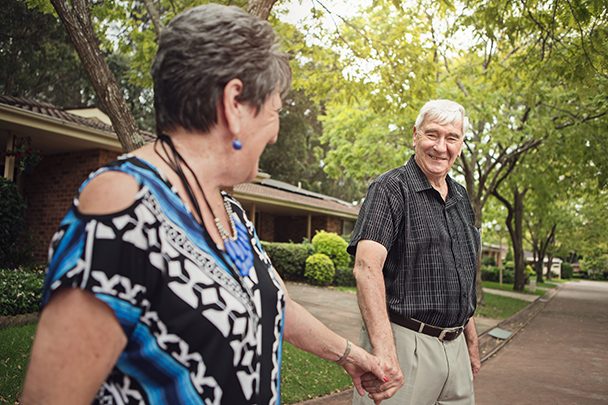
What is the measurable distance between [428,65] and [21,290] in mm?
7316

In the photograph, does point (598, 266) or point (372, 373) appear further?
point (598, 266)

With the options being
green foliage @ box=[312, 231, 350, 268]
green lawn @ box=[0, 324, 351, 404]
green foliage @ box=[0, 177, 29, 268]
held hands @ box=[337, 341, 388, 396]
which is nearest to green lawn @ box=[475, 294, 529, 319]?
green foliage @ box=[312, 231, 350, 268]

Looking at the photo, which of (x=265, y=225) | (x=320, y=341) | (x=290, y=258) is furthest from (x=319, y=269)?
(x=320, y=341)

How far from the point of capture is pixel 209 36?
129 cm

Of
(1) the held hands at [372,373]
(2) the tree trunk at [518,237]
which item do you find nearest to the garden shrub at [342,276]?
(2) the tree trunk at [518,237]

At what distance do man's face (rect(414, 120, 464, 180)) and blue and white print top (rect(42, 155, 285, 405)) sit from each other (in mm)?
1936

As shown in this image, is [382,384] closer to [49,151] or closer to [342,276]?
[49,151]

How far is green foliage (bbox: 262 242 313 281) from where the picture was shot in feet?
61.9

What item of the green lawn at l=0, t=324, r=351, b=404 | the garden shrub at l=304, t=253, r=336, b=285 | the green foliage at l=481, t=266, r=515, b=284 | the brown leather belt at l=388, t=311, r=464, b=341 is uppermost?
the brown leather belt at l=388, t=311, r=464, b=341

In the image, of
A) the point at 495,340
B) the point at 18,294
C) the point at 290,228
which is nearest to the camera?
the point at 18,294

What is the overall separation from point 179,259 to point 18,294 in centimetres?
753

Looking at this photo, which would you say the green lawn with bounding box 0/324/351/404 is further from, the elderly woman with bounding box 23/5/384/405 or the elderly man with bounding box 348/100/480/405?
the elderly woman with bounding box 23/5/384/405

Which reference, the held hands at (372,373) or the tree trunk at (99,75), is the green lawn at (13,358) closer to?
the tree trunk at (99,75)

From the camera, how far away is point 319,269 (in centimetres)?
1808
